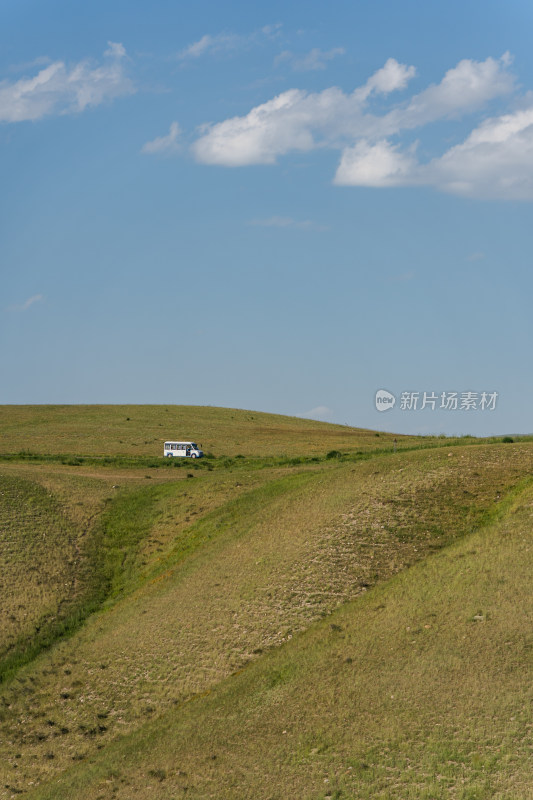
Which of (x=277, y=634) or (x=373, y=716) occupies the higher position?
(x=277, y=634)

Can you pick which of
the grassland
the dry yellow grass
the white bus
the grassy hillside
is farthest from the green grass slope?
the grassy hillside

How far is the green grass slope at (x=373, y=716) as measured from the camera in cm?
2398

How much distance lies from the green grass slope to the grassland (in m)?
0.07

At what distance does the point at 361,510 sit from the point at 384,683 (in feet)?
47.2

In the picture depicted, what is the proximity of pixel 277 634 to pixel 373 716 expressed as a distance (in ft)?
25.7

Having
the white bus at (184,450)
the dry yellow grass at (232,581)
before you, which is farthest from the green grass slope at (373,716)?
the white bus at (184,450)

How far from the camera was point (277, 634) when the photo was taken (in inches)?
1335

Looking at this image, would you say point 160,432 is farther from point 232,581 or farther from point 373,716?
point 373,716

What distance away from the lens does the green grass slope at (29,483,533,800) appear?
24.0 metres

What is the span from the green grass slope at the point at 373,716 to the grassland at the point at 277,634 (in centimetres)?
7

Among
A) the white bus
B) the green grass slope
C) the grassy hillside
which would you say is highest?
the grassy hillside

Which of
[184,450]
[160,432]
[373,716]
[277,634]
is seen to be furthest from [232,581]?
[160,432]

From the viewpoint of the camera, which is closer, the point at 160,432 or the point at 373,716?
the point at 373,716

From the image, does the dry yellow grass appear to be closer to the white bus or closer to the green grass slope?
the green grass slope
